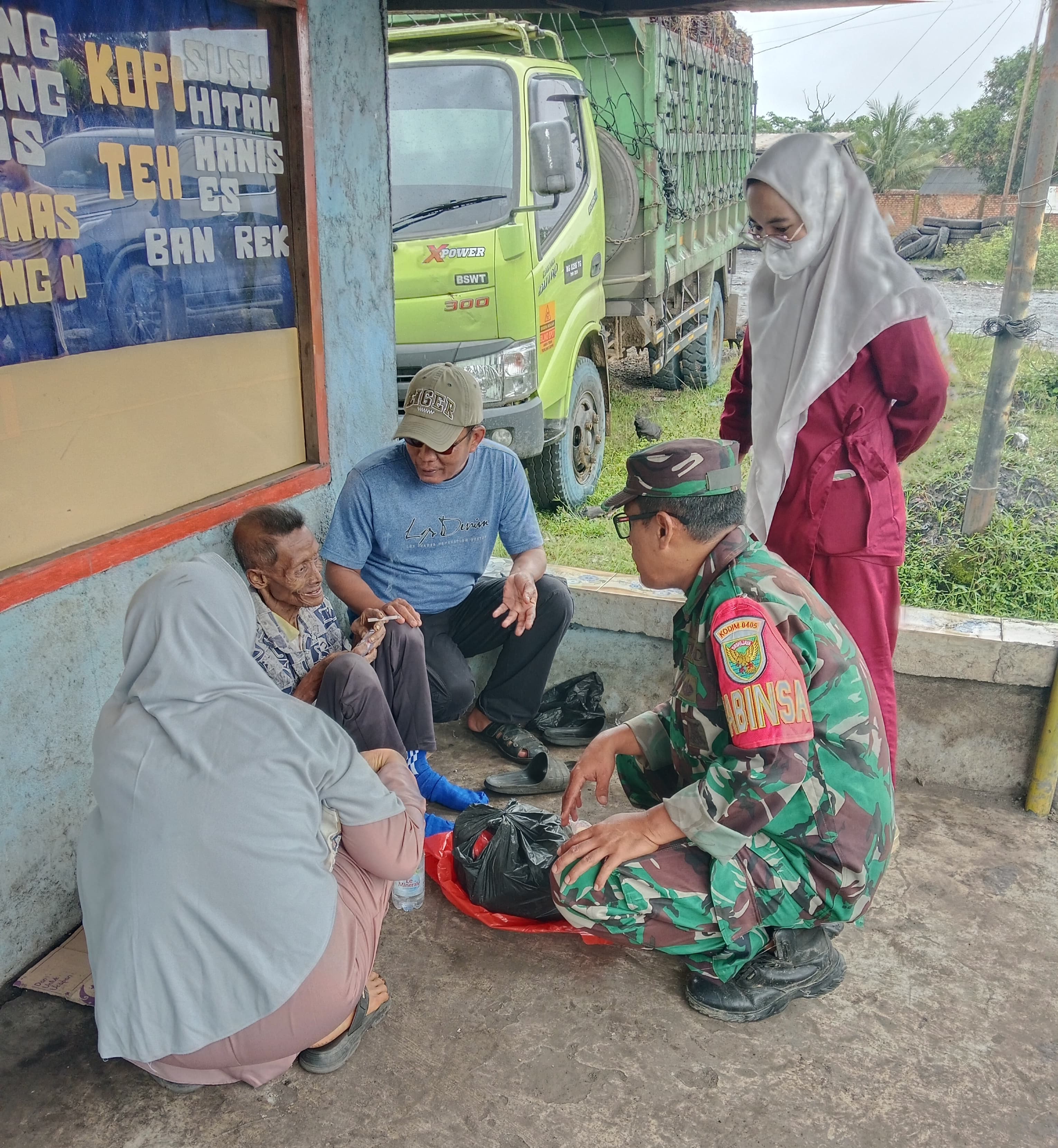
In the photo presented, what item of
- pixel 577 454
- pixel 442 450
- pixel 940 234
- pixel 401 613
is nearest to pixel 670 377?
pixel 577 454

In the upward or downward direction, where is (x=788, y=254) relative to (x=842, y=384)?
upward

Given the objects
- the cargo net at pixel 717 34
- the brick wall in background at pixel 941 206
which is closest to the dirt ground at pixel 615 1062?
the cargo net at pixel 717 34

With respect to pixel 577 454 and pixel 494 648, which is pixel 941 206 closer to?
pixel 577 454

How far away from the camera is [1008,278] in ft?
13.9

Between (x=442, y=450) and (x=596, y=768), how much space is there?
3.65 feet

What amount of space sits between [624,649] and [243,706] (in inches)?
81.8

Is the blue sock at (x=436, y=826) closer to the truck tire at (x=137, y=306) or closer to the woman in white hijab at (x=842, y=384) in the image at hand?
the woman in white hijab at (x=842, y=384)

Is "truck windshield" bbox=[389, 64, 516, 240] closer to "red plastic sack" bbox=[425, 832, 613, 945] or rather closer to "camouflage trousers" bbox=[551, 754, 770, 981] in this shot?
"red plastic sack" bbox=[425, 832, 613, 945]

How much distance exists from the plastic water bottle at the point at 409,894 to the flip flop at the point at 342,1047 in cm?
40

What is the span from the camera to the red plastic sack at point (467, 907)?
8.56 feet

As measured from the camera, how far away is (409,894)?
8.87ft

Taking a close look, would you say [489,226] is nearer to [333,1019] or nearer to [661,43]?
[661,43]

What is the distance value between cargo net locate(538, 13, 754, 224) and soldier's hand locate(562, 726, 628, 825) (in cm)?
Result: 493

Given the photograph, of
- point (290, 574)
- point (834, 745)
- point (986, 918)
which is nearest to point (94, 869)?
point (290, 574)
